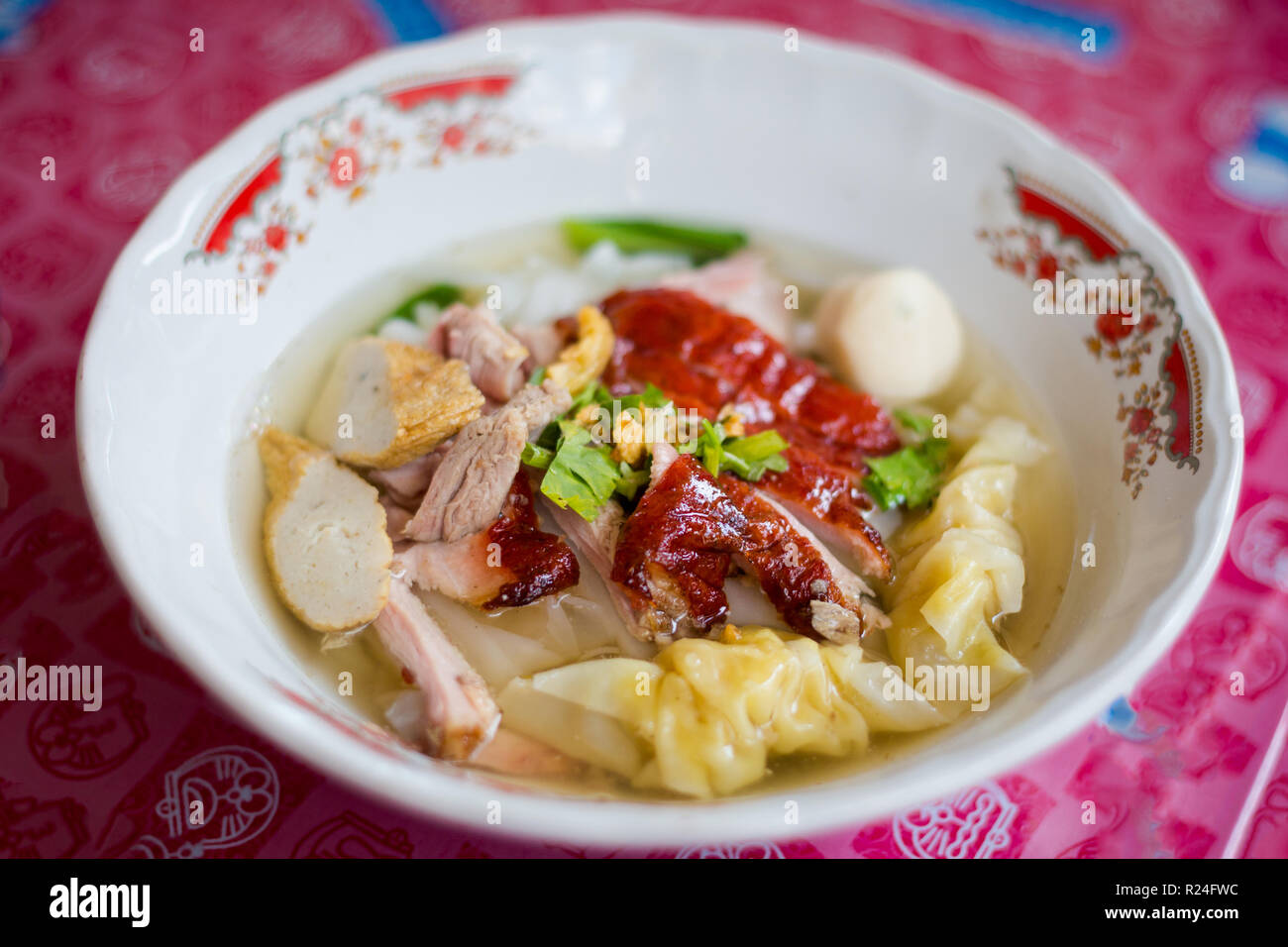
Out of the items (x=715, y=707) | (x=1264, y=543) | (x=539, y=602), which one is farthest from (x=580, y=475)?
(x=1264, y=543)

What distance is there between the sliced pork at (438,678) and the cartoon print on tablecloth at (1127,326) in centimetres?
178

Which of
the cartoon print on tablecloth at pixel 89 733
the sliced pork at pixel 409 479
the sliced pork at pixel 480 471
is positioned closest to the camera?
the cartoon print on tablecloth at pixel 89 733

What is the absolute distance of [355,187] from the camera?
336 cm

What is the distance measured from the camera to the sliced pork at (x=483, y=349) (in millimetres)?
2941

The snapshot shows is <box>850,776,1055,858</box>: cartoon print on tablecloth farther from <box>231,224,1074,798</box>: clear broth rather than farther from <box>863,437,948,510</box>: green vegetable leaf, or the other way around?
<box>863,437,948,510</box>: green vegetable leaf

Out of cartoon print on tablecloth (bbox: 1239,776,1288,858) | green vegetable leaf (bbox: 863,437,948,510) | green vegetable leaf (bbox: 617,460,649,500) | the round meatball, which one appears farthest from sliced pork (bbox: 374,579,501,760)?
cartoon print on tablecloth (bbox: 1239,776,1288,858)

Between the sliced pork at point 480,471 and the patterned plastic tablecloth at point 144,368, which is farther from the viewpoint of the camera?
the sliced pork at point 480,471

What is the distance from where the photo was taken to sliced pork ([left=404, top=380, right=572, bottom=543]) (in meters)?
2.58

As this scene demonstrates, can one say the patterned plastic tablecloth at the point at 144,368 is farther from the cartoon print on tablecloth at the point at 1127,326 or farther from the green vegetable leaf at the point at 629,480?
the green vegetable leaf at the point at 629,480

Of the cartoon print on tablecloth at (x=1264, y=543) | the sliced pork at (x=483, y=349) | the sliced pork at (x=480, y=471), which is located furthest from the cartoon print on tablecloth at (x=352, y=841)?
the cartoon print on tablecloth at (x=1264, y=543)

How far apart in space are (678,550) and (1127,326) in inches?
60.2

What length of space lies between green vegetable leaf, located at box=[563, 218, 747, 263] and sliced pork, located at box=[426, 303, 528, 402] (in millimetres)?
752

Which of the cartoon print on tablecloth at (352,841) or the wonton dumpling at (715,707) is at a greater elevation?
the wonton dumpling at (715,707)
